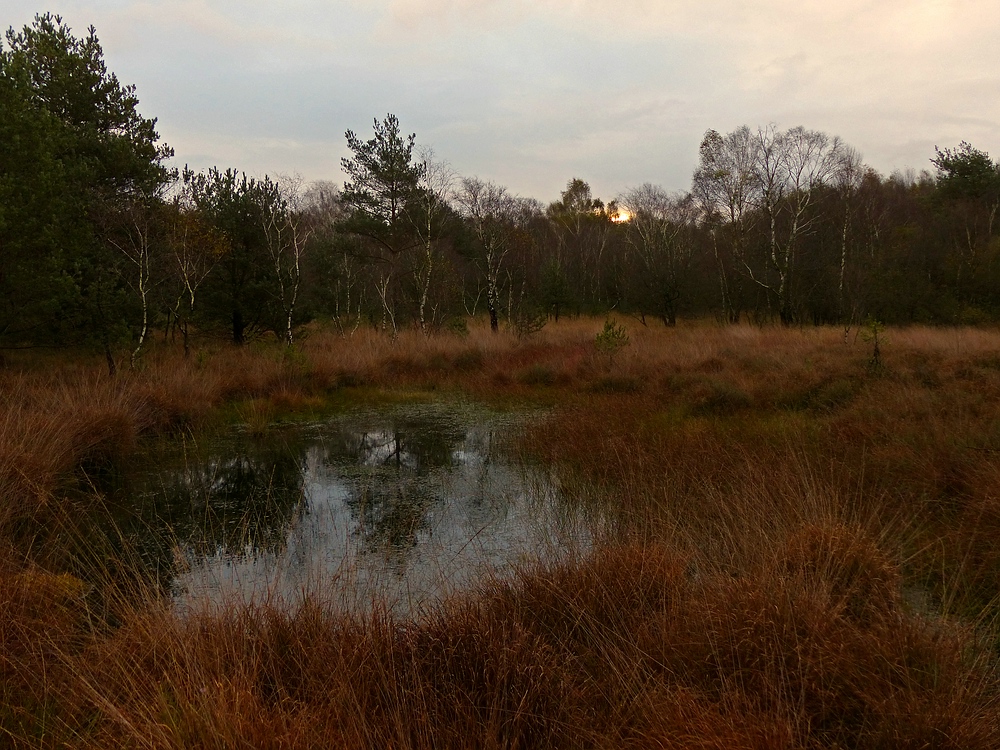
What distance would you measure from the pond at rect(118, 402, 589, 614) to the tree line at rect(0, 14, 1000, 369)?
5538 mm

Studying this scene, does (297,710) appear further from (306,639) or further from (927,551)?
(927,551)

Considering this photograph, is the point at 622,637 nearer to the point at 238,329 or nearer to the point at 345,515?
the point at 345,515

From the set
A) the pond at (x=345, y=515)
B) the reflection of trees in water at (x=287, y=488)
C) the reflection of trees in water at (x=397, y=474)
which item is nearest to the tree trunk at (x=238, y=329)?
the pond at (x=345, y=515)

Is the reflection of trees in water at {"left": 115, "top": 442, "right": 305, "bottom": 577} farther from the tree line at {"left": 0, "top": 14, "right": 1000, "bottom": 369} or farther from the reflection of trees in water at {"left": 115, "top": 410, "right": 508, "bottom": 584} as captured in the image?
the tree line at {"left": 0, "top": 14, "right": 1000, "bottom": 369}

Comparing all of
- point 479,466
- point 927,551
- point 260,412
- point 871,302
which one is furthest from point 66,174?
point 871,302

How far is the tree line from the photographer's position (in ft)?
38.3

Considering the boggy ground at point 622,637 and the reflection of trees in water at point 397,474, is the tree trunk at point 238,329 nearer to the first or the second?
the reflection of trees in water at point 397,474

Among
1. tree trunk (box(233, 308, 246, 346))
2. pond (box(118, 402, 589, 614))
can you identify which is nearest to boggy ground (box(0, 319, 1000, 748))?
pond (box(118, 402, 589, 614))

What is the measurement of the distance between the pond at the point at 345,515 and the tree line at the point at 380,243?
18.2 feet

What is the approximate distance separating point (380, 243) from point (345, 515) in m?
17.8

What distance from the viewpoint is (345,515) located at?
616 centimetres

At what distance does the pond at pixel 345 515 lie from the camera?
13.3 ft

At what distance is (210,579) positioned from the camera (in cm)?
462

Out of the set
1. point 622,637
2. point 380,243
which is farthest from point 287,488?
point 380,243
